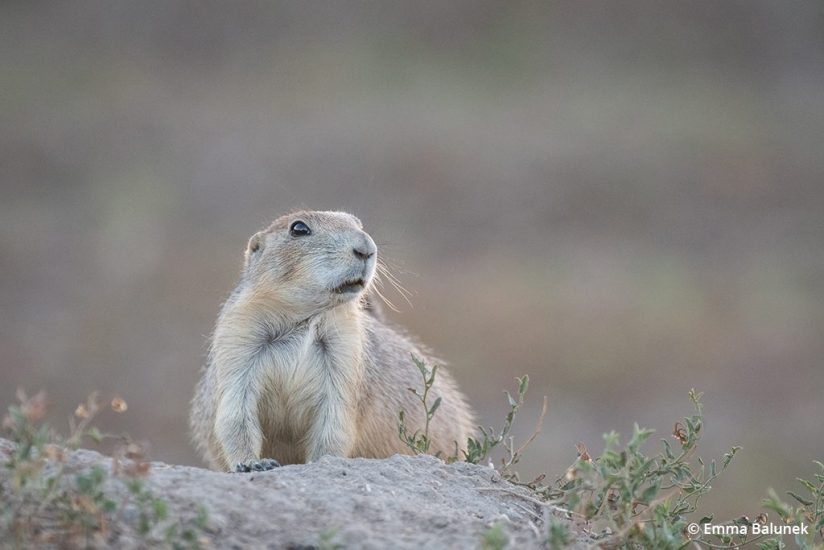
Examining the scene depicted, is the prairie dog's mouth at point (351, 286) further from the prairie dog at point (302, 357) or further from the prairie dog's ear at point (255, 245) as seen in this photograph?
the prairie dog's ear at point (255, 245)

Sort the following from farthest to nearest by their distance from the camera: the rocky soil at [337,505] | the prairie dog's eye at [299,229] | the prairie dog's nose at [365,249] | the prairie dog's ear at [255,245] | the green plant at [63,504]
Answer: the prairie dog's ear at [255,245] → the prairie dog's eye at [299,229] → the prairie dog's nose at [365,249] → the rocky soil at [337,505] → the green plant at [63,504]

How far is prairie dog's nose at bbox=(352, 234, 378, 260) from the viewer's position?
7152 millimetres

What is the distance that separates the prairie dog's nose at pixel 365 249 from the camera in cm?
715

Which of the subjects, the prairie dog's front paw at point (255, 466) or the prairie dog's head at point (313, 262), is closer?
the prairie dog's front paw at point (255, 466)

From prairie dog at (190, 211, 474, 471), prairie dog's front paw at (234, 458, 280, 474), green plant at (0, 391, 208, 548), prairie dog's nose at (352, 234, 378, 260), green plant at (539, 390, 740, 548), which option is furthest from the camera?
prairie dog at (190, 211, 474, 471)

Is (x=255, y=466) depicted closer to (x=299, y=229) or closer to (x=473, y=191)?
(x=299, y=229)

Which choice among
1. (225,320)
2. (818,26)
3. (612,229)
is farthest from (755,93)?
(225,320)

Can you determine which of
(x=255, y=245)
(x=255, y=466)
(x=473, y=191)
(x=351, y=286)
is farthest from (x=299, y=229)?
(x=473, y=191)

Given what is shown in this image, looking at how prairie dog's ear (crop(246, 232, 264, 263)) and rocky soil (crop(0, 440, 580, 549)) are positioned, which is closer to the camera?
rocky soil (crop(0, 440, 580, 549))

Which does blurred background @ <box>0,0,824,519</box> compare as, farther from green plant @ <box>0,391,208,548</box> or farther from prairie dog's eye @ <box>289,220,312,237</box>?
green plant @ <box>0,391,208,548</box>

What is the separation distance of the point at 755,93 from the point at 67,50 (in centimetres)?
1718


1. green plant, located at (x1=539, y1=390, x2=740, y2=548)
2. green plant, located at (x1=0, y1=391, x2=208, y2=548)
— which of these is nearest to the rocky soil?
green plant, located at (x1=0, y1=391, x2=208, y2=548)

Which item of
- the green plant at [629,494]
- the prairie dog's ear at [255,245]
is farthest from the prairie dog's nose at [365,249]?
the green plant at [629,494]

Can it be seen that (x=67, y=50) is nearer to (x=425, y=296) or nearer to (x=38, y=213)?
(x=38, y=213)
